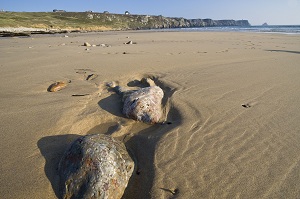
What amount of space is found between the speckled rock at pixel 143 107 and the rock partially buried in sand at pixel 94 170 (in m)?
0.88

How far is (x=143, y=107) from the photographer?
3057mm

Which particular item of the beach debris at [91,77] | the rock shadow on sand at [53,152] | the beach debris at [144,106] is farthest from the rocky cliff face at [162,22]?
the rock shadow on sand at [53,152]

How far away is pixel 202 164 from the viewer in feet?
7.07

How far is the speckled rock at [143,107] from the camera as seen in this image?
3.00 meters

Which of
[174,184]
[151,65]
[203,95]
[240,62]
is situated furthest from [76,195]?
[240,62]

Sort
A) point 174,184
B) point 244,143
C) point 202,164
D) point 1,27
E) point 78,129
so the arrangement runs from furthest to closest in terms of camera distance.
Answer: point 1,27 → point 78,129 → point 244,143 → point 202,164 → point 174,184

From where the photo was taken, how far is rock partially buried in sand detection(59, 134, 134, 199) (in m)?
1.84

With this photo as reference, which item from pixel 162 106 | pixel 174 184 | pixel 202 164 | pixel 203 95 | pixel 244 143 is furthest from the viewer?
pixel 203 95

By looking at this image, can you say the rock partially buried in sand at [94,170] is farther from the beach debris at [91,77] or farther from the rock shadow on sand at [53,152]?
the beach debris at [91,77]

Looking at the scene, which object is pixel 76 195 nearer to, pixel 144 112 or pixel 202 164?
pixel 202 164

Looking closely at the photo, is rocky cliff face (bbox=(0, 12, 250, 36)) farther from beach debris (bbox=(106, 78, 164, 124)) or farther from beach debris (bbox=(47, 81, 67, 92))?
beach debris (bbox=(106, 78, 164, 124))

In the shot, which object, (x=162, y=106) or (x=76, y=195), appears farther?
(x=162, y=106)

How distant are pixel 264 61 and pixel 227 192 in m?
5.44

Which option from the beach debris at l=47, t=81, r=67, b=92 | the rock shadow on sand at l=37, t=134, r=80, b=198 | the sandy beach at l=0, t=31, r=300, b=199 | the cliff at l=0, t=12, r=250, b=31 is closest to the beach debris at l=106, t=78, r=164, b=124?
the sandy beach at l=0, t=31, r=300, b=199
